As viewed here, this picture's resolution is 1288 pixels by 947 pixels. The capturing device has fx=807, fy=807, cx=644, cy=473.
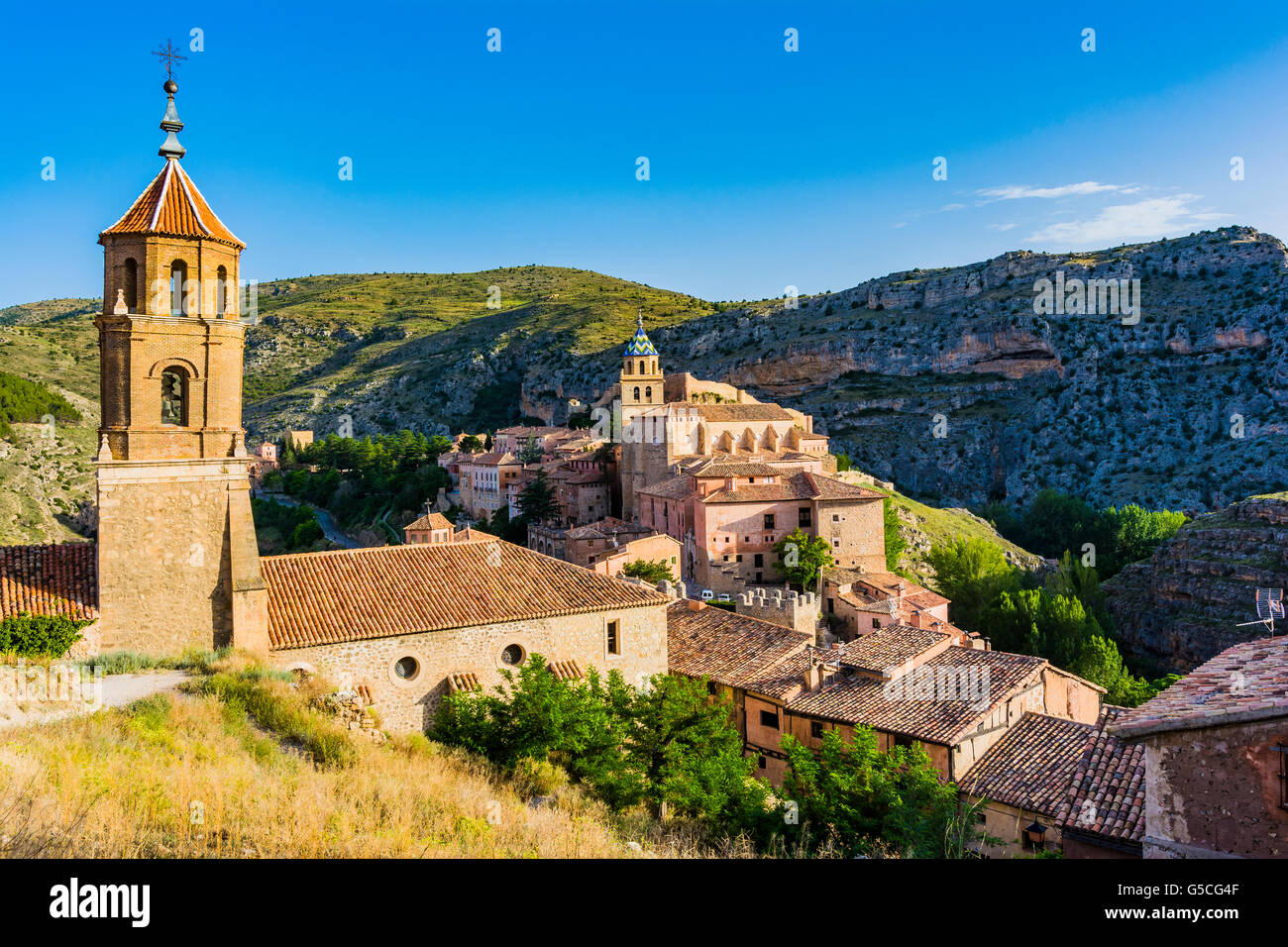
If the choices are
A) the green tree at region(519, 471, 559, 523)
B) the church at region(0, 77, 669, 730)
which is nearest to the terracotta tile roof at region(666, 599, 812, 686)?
the church at region(0, 77, 669, 730)

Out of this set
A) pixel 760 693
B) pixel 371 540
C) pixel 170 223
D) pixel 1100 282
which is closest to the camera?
pixel 170 223

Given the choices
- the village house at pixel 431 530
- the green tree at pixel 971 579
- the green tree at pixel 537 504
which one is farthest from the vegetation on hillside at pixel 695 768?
the green tree at pixel 537 504

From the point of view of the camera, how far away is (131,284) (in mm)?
15453

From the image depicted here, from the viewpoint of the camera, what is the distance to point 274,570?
17.0m

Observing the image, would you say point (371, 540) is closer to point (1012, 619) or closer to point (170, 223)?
point (1012, 619)

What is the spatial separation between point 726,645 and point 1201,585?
123 feet

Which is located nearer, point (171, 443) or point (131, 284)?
point (171, 443)

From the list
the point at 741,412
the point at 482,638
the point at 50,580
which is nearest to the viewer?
the point at 50,580

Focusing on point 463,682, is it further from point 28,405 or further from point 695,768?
point 28,405

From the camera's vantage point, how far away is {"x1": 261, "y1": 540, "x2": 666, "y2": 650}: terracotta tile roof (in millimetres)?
16000

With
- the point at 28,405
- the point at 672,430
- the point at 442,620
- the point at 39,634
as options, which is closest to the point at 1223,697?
the point at 442,620

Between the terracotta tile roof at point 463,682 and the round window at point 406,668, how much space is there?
0.71 meters
